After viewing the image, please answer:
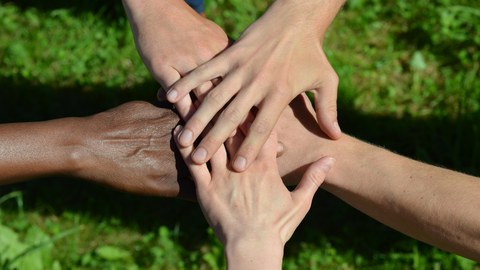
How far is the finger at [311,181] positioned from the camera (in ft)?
7.98

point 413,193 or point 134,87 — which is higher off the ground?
point 413,193

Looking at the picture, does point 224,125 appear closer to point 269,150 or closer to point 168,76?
point 269,150

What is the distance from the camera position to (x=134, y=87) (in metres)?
3.84

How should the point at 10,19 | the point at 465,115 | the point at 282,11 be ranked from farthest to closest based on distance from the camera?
the point at 10,19 < the point at 465,115 < the point at 282,11

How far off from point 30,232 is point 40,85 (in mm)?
867

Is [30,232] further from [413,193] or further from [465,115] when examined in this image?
[465,115]

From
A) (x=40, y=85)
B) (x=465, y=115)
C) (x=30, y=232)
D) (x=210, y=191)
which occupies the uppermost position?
(x=210, y=191)

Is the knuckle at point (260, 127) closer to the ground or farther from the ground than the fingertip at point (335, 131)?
farther from the ground

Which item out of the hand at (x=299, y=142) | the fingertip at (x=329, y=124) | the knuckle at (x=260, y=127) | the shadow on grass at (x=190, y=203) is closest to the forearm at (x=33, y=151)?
the knuckle at (x=260, y=127)

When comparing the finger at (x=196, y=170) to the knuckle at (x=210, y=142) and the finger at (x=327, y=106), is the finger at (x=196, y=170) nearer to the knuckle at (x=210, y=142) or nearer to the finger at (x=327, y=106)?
the knuckle at (x=210, y=142)

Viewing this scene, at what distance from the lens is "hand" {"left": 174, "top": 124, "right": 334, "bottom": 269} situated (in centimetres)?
231

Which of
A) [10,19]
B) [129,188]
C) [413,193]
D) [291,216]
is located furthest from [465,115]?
[10,19]

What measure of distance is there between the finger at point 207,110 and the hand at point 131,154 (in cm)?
13

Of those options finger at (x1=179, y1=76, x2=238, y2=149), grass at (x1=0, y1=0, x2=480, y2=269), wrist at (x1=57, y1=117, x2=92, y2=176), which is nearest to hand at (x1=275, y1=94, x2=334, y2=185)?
finger at (x1=179, y1=76, x2=238, y2=149)
